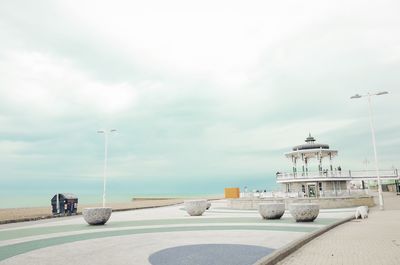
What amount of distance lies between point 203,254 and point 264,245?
2.27 metres

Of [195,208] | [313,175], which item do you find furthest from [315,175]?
[195,208]

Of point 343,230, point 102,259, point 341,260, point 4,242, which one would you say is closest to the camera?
point 341,260

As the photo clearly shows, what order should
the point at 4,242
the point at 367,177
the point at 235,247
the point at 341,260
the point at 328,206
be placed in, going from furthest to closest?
the point at 367,177 → the point at 328,206 → the point at 4,242 → the point at 235,247 → the point at 341,260

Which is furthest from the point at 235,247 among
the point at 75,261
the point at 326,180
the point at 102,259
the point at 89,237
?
the point at 326,180

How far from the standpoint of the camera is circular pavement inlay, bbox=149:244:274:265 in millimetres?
8195

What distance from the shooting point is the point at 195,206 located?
23.5m

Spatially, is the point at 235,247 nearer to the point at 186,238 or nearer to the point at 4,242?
the point at 186,238

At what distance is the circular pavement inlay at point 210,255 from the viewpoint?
26.9 feet

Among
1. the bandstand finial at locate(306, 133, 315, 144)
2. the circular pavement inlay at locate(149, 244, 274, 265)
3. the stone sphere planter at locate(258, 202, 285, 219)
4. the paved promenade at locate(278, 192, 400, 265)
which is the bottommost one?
the paved promenade at locate(278, 192, 400, 265)

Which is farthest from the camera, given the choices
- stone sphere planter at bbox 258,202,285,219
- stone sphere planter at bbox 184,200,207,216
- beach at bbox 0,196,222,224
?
stone sphere planter at bbox 184,200,207,216

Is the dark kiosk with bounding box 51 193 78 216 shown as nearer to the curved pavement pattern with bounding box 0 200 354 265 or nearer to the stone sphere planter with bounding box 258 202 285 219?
the curved pavement pattern with bounding box 0 200 354 265

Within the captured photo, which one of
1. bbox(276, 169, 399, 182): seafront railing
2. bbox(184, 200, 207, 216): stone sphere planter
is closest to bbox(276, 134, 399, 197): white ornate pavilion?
bbox(276, 169, 399, 182): seafront railing

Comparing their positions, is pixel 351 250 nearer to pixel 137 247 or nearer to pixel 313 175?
pixel 137 247

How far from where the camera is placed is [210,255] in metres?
9.03
